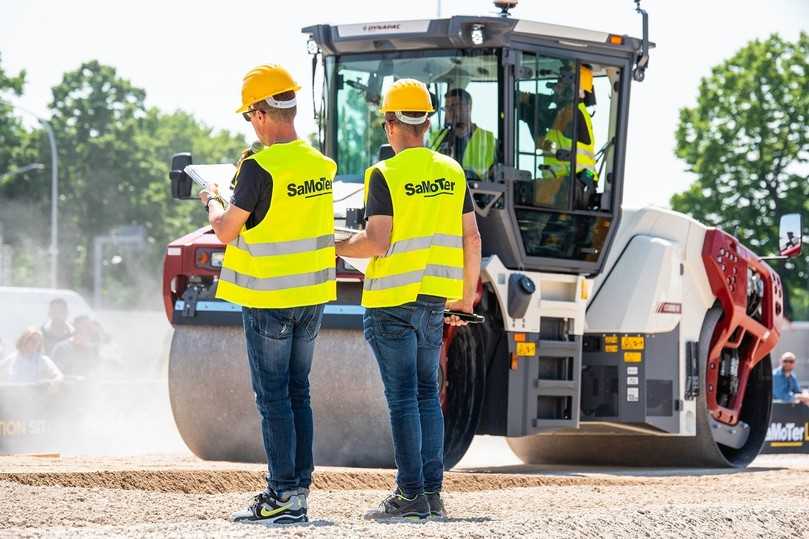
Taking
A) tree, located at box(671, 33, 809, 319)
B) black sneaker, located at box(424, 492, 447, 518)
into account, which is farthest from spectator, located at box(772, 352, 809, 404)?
tree, located at box(671, 33, 809, 319)

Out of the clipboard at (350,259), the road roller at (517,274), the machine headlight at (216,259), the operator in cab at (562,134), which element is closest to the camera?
the clipboard at (350,259)

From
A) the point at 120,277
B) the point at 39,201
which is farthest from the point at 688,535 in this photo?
the point at 120,277

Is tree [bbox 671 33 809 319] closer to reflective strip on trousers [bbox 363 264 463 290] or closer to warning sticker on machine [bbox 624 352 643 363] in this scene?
warning sticker on machine [bbox 624 352 643 363]

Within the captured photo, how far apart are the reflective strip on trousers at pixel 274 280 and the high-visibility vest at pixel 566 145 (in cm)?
503

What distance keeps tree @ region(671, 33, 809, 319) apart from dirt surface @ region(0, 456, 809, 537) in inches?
1208

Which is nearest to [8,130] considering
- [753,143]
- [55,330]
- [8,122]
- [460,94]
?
[8,122]

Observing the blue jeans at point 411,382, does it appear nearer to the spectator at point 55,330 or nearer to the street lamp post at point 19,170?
the spectator at point 55,330

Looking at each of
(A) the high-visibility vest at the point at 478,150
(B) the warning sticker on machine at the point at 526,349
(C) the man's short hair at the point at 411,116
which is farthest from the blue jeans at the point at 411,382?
(A) the high-visibility vest at the point at 478,150

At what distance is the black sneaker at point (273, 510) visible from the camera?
646cm

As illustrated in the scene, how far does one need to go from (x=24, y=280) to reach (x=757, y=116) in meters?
24.9

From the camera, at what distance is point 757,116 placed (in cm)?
4228

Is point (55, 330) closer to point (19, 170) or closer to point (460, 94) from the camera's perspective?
point (460, 94)

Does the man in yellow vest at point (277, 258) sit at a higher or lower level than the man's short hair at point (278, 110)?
lower

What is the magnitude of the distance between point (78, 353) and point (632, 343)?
728cm
